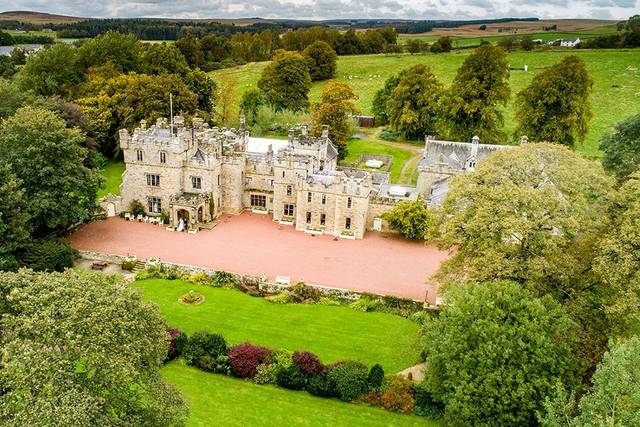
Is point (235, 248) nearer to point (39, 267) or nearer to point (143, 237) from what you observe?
point (143, 237)

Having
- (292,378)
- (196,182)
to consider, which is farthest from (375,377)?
(196,182)

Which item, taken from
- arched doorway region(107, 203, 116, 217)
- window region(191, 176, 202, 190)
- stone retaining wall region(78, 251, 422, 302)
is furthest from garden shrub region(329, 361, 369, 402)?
arched doorway region(107, 203, 116, 217)

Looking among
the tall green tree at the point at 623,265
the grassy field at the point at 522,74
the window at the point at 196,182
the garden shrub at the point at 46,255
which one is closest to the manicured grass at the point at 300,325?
the garden shrub at the point at 46,255

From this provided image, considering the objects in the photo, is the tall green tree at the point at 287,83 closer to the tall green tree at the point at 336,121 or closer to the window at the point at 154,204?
the tall green tree at the point at 336,121

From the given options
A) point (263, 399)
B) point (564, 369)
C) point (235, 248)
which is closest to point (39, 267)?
point (235, 248)

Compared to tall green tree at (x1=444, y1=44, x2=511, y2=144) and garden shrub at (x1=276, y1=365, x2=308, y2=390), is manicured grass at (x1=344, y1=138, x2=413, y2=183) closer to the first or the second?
tall green tree at (x1=444, y1=44, x2=511, y2=144)
